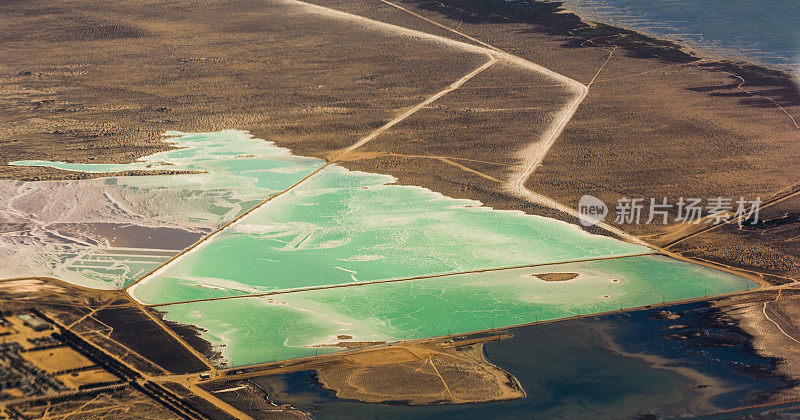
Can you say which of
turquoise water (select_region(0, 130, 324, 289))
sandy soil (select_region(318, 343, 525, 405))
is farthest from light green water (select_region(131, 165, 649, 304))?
sandy soil (select_region(318, 343, 525, 405))

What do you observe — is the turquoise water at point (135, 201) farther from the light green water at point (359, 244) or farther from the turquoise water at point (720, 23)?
the turquoise water at point (720, 23)

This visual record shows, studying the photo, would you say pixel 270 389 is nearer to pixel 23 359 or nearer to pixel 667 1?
pixel 23 359

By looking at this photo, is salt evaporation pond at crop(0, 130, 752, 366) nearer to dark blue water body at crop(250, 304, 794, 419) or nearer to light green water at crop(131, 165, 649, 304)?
light green water at crop(131, 165, 649, 304)

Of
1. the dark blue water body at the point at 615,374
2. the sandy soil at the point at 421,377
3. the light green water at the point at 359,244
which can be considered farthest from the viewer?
the light green water at the point at 359,244

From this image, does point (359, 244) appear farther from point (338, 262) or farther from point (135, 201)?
point (135, 201)

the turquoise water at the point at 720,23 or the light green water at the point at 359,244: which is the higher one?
the turquoise water at the point at 720,23

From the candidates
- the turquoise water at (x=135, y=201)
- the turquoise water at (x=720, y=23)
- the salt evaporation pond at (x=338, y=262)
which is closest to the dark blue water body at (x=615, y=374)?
the salt evaporation pond at (x=338, y=262)

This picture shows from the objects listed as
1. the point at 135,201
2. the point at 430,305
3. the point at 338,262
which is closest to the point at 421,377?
the point at 430,305
